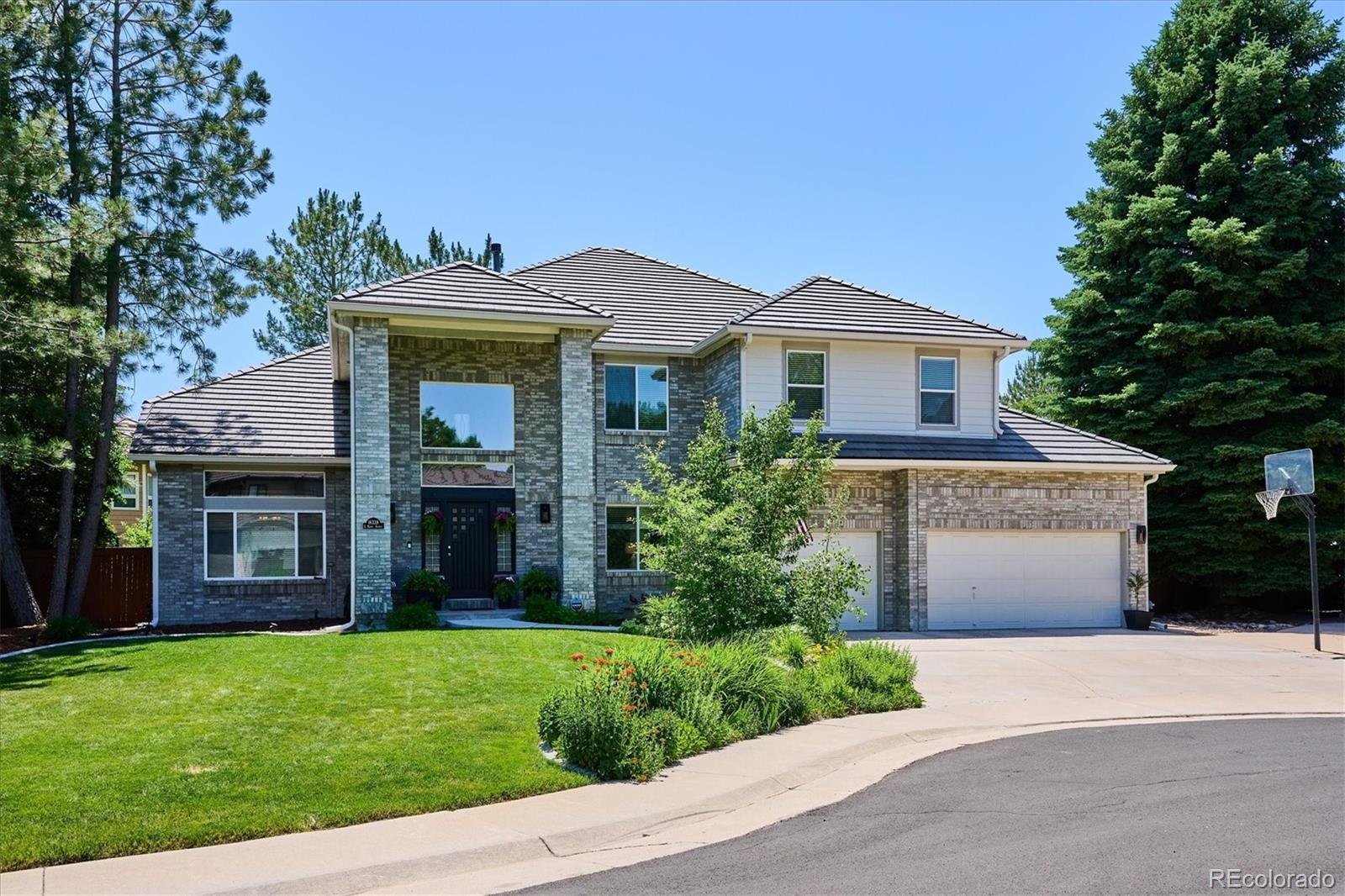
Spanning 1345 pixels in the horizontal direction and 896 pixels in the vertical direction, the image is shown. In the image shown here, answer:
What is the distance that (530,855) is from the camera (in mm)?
6473

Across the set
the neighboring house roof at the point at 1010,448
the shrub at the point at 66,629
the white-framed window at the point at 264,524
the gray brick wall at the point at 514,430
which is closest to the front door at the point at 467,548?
the gray brick wall at the point at 514,430

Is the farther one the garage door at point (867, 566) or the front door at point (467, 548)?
the garage door at point (867, 566)

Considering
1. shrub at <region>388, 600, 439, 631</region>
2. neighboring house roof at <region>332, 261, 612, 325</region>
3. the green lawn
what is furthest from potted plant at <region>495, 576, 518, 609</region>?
the green lawn

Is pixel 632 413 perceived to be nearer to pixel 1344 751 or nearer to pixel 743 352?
pixel 743 352

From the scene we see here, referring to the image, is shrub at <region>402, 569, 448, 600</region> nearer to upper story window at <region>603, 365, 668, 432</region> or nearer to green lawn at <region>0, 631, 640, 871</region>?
upper story window at <region>603, 365, 668, 432</region>

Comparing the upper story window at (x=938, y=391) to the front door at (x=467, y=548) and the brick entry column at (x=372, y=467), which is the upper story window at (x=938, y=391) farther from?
the brick entry column at (x=372, y=467)

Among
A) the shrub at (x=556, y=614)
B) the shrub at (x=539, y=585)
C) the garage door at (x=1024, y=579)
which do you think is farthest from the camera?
the garage door at (x=1024, y=579)

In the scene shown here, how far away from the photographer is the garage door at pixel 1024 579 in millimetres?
20922

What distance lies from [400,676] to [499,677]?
1.18m

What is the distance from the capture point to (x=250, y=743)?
8.56 m

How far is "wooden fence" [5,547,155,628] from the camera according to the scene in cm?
2048

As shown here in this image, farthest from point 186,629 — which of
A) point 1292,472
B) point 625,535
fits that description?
point 1292,472

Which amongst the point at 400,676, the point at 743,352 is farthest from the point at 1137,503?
the point at 400,676

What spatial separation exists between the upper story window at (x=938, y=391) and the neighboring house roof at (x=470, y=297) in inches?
292
